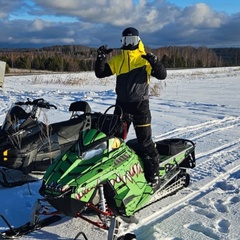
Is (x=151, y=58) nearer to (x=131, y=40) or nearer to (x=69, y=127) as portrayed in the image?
(x=131, y=40)

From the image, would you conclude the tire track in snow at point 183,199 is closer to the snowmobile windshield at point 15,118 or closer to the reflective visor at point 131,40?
the reflective visor at point 131,40

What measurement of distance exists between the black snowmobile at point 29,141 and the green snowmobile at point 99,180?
1.19 meters

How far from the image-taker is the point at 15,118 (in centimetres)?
490

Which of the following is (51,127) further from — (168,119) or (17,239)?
(168,119)

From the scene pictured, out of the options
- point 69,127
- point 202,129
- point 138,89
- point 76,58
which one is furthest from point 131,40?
point 76,58

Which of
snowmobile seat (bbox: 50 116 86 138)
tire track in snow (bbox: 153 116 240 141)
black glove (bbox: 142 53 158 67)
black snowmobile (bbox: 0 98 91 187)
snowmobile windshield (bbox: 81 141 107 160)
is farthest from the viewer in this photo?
tire track in snow (bbox: 153 116 240 141)

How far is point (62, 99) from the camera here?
12508mm

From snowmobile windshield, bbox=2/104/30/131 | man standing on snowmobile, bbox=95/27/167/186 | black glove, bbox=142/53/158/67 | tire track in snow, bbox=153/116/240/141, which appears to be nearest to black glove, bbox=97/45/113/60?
man standing on snowmobile, bbox=95/27/167/186

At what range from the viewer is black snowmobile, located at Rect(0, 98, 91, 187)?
15.4 ft

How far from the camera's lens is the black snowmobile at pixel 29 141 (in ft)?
15.4

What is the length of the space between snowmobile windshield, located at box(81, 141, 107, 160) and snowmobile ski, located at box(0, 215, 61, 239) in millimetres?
798

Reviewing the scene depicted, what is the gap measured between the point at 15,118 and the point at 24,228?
6.09 ft

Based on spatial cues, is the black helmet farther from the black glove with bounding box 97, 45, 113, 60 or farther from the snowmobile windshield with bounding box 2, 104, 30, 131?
the snowmobile windshield with bounding box 2, 104, 30, 131

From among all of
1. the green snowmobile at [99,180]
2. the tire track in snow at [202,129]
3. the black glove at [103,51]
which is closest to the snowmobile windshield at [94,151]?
the green snowmobile at [99,180]
